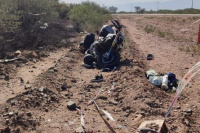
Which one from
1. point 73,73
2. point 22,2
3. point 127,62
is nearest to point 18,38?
point 22,2

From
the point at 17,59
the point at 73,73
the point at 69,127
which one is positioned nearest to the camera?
the point at 69,127

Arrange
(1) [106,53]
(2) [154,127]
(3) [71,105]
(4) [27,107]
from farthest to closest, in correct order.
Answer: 1. (1) [106,53]
2. (3) [71,105]
3. (4) [27,107]
4. (2) [154,127]

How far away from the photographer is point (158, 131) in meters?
4.08

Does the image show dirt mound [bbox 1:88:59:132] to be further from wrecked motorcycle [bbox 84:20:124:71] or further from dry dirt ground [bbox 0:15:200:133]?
wrecked motorcycle [bbox 84:20:124:71]

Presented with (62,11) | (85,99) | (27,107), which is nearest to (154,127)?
(85,99)

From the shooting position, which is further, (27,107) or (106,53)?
(106,53)

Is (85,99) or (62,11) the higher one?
(62,11)

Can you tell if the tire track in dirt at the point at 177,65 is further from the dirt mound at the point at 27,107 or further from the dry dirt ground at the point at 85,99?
the dirt mound at the point at 27,107

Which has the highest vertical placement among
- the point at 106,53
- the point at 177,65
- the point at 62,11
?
the point at 62,11

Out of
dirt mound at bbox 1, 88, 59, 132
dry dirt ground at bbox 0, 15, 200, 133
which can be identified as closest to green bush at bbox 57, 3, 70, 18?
dry dirt ground at bbox 0, 15, 200, 133

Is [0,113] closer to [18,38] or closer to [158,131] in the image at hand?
[158,131]

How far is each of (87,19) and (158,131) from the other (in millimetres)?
13578

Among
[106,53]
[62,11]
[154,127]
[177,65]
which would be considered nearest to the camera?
[154,127]

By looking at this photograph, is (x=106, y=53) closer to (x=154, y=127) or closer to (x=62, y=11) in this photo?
(x=154, y=127)
